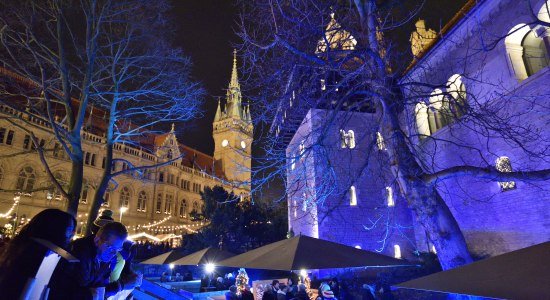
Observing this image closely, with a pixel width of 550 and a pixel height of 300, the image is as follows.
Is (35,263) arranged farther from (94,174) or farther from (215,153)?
(215,153)

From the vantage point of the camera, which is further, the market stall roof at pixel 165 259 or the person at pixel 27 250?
the market stall roof at pixel 165 259

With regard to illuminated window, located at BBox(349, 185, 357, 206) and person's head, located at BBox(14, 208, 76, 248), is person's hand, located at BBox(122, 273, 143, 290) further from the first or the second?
illuminated window, located at BBox(349, 185, 357, 206)

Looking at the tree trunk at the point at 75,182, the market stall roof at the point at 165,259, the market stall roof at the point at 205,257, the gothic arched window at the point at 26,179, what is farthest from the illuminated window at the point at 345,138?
the gothic arched window at the point at 26,179

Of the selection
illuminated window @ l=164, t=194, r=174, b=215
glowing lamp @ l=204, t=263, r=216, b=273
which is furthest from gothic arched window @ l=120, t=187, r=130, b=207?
glowing lamp @ l=204, t=263, r=216, b=273

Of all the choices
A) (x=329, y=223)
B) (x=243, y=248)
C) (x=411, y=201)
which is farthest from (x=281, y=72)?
(x=243, y=248)

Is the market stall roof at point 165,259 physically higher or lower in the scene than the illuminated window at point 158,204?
lower

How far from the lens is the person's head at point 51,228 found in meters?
1.93

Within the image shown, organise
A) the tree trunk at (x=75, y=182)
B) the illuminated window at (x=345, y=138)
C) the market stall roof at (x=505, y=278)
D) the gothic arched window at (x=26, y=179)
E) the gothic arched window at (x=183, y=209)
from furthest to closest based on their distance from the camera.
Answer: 1. the gothic arched window at (x=183, y=209)
2. the gothic arched window at (x=26, y=179)
3. the tree trunk at (x=75, y=182)
4. the illuminated window at (x=345, y=138)
5. the market stall roof at (x=505, y=278)

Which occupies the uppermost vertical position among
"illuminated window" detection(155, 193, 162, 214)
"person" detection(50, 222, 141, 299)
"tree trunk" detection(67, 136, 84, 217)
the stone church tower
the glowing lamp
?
the stone church tower

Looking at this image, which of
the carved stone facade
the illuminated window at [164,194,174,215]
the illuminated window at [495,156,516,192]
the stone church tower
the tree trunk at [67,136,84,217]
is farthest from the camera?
the stone church tower

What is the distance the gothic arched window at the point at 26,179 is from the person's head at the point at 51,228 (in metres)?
36.5

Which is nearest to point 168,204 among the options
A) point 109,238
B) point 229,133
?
point 229,133

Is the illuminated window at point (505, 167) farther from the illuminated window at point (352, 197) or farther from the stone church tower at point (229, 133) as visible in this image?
the stone church tower at point (229, 133)

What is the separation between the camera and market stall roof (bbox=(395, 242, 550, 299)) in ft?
9.29
